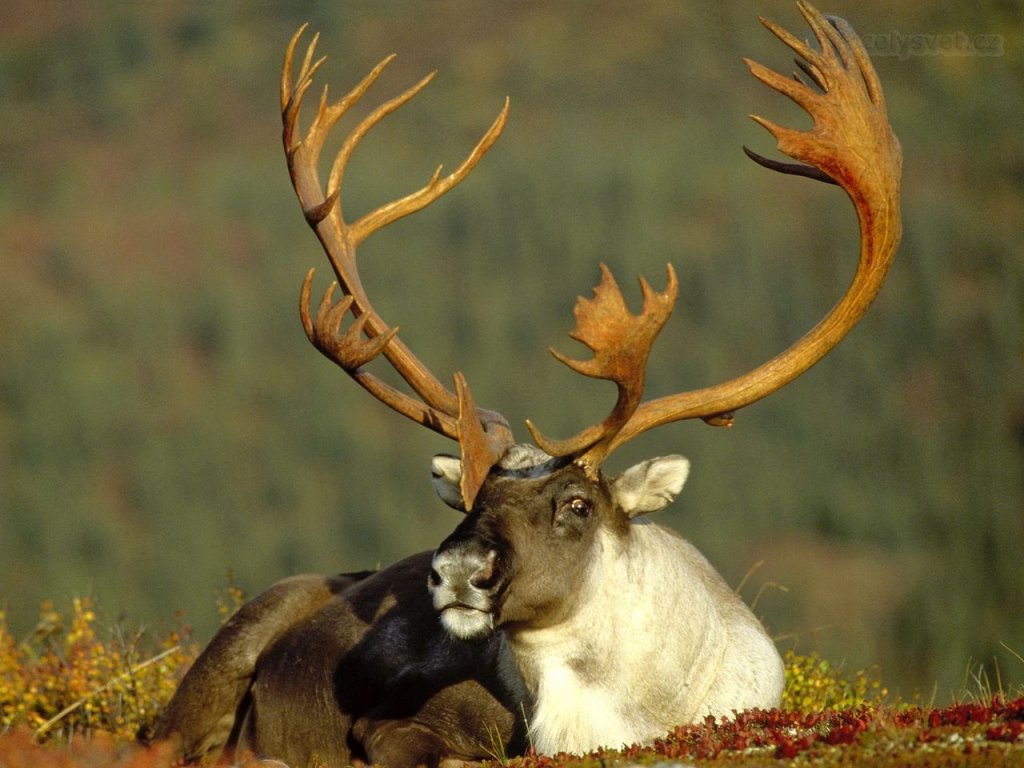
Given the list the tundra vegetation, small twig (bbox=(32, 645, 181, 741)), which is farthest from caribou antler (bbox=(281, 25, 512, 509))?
small twig (bbox=(32, 645, 181, 741))

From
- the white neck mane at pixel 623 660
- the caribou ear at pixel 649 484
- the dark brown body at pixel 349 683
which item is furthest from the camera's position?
the dark brown body at pixel 349 683

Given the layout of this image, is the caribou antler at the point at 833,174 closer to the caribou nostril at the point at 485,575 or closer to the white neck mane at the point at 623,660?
the white neck mane at the point at 623,660

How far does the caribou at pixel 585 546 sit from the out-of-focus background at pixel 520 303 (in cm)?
1679

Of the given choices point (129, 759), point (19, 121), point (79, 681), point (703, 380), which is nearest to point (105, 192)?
point (19, 121)

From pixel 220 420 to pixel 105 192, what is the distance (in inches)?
478

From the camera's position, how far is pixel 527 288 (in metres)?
40.6

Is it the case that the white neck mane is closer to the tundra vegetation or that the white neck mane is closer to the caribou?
the caribou

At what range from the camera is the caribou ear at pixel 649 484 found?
25.3 ft

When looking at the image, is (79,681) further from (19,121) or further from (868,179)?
(19,121)

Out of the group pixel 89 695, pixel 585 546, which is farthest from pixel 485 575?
pixel 89 695

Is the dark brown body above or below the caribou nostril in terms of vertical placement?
below

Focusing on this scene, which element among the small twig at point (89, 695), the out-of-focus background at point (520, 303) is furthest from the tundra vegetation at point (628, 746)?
the out-of-focus background at point (520, 303)

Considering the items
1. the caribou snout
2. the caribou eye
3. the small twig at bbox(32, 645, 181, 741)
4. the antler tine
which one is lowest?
the small twig at bbox(32, 645, 181, 741)

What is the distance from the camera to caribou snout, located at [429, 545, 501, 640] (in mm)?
7086
